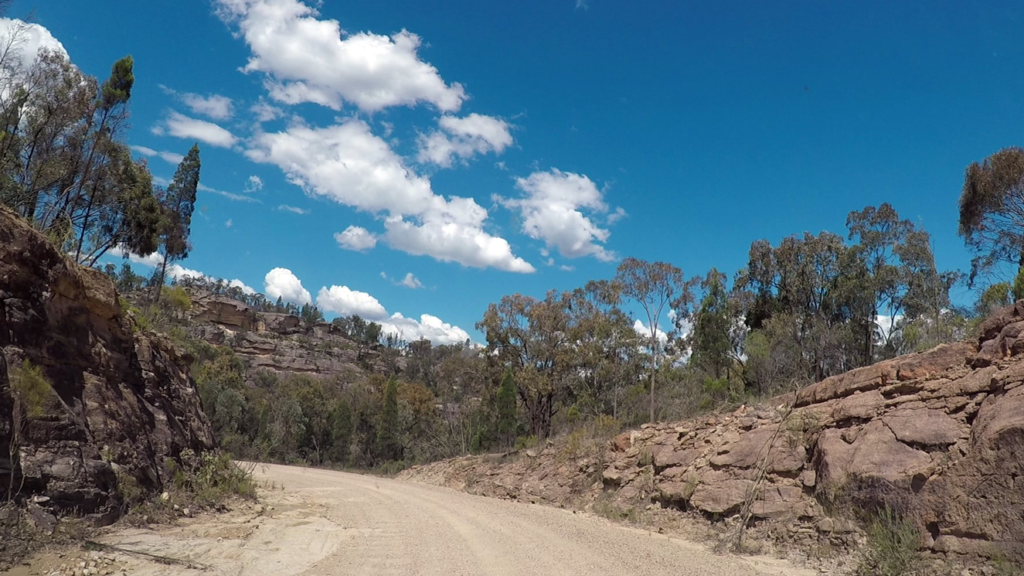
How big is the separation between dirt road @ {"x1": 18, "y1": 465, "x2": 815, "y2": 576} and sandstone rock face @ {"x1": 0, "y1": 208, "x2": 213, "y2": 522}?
102 cm

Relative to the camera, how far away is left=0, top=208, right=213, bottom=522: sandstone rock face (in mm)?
7809

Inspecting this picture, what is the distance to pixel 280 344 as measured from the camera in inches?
4422

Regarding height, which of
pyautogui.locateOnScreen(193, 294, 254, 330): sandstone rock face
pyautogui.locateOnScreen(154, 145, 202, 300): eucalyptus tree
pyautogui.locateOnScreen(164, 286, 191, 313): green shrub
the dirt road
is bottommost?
the dirt road

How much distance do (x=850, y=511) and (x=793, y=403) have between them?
418cm

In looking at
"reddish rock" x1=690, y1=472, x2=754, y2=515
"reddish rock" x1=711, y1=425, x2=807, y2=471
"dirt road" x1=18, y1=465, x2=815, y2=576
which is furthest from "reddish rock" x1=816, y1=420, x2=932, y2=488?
"dirt road" x1=18, y1=465, x2=815, y2=576

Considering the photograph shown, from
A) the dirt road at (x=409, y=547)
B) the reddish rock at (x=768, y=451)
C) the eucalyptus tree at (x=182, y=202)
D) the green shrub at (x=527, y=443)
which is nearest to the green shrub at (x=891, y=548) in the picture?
the dirt road at (x=409, y=547)

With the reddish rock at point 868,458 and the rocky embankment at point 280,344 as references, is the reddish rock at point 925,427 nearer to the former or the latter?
the reddish rock at point 868,458

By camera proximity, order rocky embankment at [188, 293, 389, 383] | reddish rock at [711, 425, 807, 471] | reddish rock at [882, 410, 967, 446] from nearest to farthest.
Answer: reddish rock at [882, 410, 967, 446] → reddish rock at [711, 425, 807, 471] → rocky embankment at [188, 293, 389, 383]

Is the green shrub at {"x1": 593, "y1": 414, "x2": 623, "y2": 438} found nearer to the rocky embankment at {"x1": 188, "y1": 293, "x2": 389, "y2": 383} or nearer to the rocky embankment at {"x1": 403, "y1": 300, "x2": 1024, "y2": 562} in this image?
Result: the rocky embankment at {"x1": 403, "y1": 300, "x2": 1024, "y2": 562}

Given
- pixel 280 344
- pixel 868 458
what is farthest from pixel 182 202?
pixel 280 344

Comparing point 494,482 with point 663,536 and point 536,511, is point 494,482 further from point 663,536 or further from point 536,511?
point 663,536

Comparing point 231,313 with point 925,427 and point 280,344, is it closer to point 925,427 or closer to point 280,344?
point 280,344

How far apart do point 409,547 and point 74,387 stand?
5466 millimetres

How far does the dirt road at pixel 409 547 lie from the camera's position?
7859 mm
